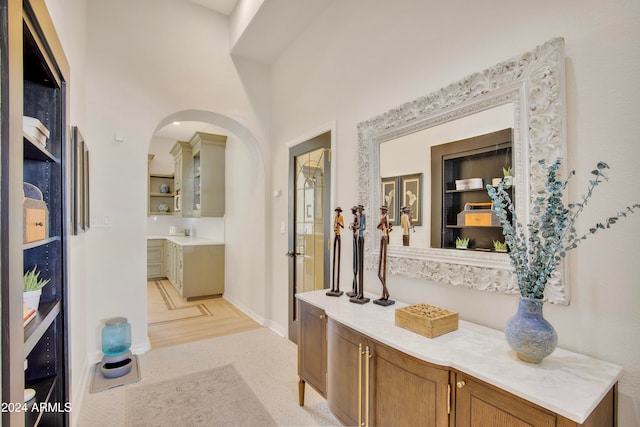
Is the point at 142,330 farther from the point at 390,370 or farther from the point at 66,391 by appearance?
the point at 390,370

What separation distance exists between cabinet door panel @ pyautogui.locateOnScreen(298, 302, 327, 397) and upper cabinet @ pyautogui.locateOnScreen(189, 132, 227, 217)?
136 inches

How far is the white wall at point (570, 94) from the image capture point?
1146mm

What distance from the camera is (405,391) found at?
4.42ft

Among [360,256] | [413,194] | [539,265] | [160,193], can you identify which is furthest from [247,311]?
[160,193]

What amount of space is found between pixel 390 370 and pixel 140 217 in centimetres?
281

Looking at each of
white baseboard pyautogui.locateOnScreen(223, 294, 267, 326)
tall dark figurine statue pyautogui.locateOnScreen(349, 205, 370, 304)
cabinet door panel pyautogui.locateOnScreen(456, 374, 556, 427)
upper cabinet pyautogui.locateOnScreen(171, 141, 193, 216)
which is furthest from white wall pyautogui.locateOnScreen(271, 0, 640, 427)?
upper cabinet pyautogui.locateOnScreen(171, 141, 193, 216)

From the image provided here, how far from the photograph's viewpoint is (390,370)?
142 cm

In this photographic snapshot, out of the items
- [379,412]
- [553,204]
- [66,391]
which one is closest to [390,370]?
[379,412]

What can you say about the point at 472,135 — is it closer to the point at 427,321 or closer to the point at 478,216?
the point at 478,216

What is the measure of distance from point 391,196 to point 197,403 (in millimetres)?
2012

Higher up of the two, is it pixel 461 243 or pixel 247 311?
pixel 461 243

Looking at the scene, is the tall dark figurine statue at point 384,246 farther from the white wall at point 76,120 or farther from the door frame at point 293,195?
the white wall at point 76,120

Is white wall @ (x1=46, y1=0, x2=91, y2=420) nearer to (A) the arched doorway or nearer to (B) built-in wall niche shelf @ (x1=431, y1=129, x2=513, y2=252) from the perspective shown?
(A) the arched doorway

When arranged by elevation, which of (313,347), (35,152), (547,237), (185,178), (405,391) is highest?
(185,178)
